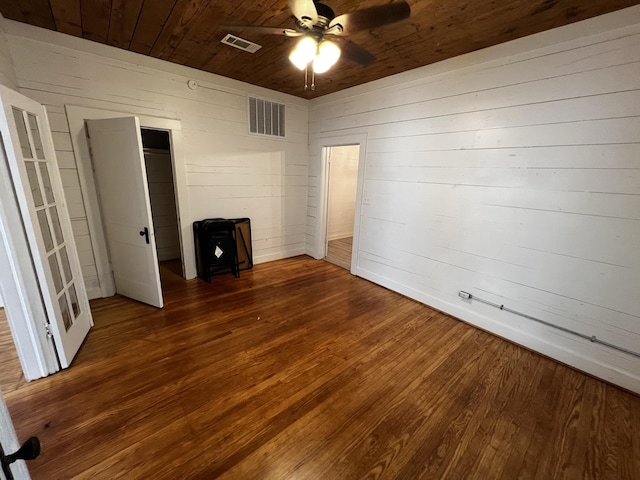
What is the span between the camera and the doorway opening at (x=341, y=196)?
231 inches

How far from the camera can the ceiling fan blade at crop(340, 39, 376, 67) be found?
6.41ft

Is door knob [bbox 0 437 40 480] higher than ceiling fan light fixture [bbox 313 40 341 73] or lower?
lower

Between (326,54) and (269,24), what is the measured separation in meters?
0.85

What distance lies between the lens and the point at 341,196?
6277 mm

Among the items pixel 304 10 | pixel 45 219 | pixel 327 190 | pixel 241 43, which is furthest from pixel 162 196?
pixel 304 10

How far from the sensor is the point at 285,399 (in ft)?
6.24

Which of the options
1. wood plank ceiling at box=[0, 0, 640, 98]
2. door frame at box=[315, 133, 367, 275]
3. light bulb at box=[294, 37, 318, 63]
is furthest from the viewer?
door frame at box=[315, 133, 367, 275]

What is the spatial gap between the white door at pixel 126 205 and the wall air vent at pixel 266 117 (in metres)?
1.74

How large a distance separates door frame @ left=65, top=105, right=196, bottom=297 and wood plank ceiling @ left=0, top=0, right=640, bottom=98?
2.26 feet

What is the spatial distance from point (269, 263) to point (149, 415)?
2.94 meters

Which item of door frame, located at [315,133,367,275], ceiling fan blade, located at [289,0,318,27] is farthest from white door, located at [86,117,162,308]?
door frame, located at [315,133,367,275]

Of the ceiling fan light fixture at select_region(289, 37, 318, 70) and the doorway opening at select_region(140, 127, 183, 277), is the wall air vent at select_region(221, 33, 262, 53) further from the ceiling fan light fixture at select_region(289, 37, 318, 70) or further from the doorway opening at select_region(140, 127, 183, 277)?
the doorway opening at select_region(140, 127, 183, 277)

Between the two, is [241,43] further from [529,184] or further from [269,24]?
[529,184]

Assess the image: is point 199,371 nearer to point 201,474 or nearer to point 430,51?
point 201,474
